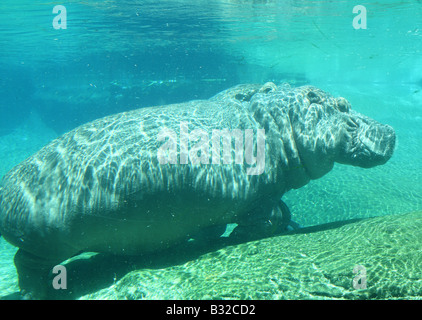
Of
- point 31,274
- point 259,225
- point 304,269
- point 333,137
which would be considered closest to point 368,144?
point 333,137

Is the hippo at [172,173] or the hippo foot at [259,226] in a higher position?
the hippo at [172,173]

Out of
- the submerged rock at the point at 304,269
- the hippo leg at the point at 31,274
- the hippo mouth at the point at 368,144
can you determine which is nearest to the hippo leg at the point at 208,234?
the submerged rock at the point at 304,269

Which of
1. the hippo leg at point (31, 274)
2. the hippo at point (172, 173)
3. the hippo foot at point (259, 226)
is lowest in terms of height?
the hippo leg at point (31, 274)

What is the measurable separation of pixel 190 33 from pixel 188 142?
64.6 feet

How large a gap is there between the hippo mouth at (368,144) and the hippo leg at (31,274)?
5631mm

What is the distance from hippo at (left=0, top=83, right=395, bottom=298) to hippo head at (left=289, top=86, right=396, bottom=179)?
2 cm

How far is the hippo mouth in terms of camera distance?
16.1ft

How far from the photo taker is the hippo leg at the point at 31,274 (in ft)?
13.9

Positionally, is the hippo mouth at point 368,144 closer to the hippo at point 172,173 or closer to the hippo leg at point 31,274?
the hippo at point 172,173

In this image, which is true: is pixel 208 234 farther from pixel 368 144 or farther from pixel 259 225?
pixel 368 144

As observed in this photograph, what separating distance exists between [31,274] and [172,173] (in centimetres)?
287

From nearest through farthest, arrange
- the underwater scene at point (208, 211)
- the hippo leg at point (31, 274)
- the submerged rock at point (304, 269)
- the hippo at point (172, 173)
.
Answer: the submerged rock at point (304, 269) → the underwater scene at point (208, 211) → the hippo at point (172, 173) → the hippo leg at point (31, 274)

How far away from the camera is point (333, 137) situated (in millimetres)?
5004
